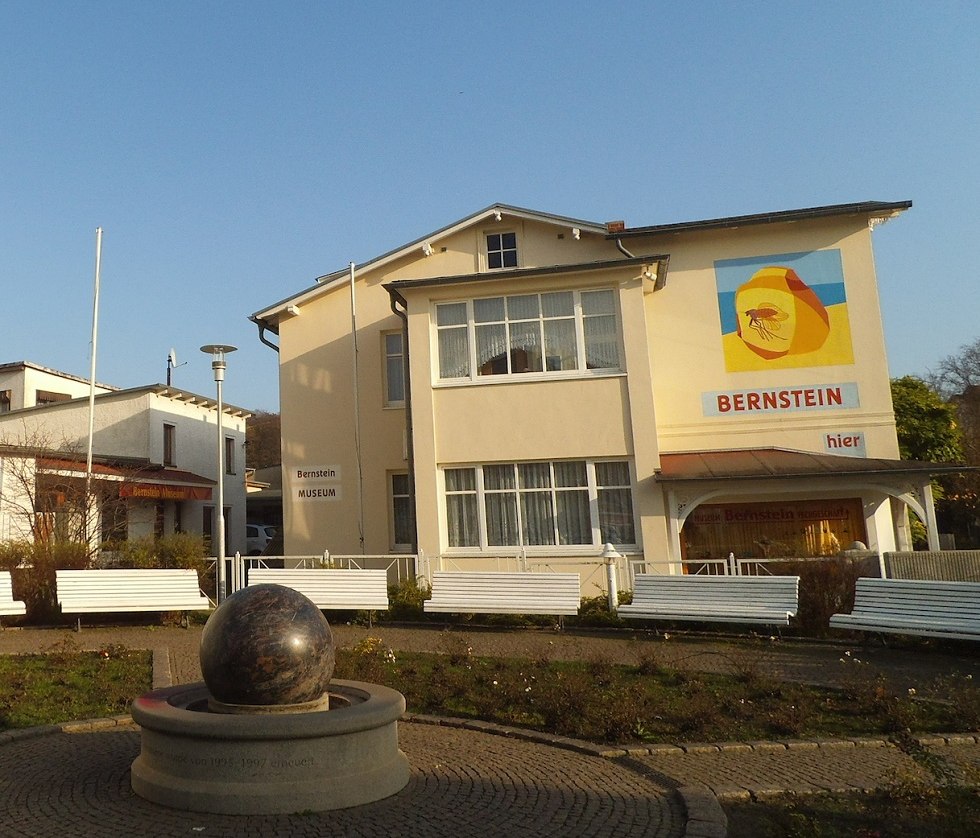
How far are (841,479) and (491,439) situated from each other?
7.00 m

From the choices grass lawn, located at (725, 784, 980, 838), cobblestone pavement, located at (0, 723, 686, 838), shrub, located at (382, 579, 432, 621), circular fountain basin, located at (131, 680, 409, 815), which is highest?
shrub, located at (382, 579, 432, 621)

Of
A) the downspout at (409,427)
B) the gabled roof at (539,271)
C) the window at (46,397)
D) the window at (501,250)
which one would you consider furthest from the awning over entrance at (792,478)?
the window at (46,397)

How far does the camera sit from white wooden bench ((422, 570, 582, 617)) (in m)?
13.2

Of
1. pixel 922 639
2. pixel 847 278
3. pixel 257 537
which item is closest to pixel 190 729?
pixel 922 639

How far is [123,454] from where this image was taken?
1278 inches

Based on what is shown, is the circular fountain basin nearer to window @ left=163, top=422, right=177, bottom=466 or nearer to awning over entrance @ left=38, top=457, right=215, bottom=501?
awning over entrance @ left=38, top=457, right=215, bottom=501

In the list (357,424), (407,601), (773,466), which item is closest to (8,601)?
(407,601)

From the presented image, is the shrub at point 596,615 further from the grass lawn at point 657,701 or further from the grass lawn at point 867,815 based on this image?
the grass lawn at point 867,815

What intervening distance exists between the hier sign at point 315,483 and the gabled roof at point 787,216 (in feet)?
29.1

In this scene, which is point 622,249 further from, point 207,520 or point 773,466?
point 207,520

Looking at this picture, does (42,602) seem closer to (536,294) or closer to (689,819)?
(536,294)

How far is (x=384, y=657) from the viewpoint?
1067 cm

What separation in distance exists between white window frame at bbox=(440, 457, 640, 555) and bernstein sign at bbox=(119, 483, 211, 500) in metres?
14.4

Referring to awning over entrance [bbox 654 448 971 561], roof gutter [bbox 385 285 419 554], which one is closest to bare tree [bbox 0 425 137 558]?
roof gutter [bbox 385 285 419 554]
